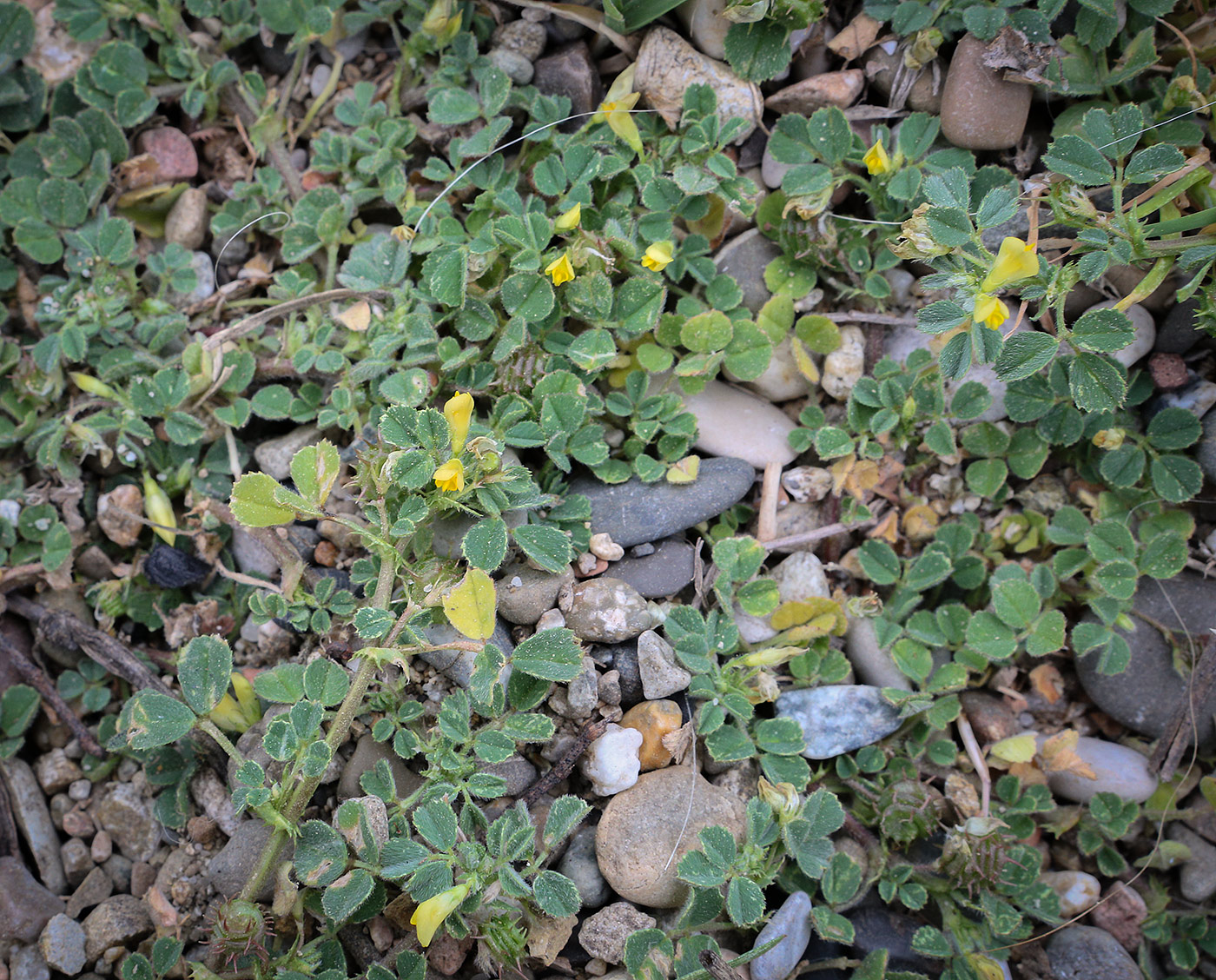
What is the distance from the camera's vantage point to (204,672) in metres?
2.12

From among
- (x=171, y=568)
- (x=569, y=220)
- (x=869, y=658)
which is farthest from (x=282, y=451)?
(x=869, y=658)

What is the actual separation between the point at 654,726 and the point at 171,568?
4.94 ft

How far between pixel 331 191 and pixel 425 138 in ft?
1.16

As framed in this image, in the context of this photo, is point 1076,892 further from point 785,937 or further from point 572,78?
point 572,78

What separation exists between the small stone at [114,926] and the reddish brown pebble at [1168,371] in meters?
3.27

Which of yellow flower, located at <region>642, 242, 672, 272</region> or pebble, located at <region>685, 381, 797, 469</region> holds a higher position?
yellow flower, located at <region>642, 242, 672, 272</region>

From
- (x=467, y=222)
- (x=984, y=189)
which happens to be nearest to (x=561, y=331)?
(x=467, y=222)

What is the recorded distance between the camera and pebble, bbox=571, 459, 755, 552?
2.41m

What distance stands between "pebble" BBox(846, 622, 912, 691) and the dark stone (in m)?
1.86

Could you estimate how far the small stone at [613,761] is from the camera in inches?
86.0

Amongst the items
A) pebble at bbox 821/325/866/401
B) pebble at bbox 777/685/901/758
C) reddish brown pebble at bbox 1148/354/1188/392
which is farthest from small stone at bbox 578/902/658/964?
reddish brown pebble at bbox 1148/354/1188/392

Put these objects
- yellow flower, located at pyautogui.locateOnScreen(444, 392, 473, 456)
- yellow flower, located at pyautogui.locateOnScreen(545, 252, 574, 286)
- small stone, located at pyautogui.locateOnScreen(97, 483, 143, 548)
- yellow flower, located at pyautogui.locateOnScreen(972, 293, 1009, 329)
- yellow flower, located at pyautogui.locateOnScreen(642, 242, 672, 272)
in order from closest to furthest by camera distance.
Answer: yellow flower, located at pyautogui.locateOnScreen(972, 293, 1009, 329)
yellow flower, located at pyautogui.locateOnScreen(444, 392, 473, 456)
yellow flower, located at pyautogui.locateOnScreen(545, 252, 574, 286)
yellow flower, located at pyautogui.locateOnScreen(642, 242, 672, 272)
small stone, located at pyautogui.locateOnScreen(97, 483, 143, 548)

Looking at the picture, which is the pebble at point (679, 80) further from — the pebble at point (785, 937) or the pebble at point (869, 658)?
the pebble at point (785, 937)

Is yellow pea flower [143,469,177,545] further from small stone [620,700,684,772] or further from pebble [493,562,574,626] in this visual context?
small stone [620,700,684,772]
